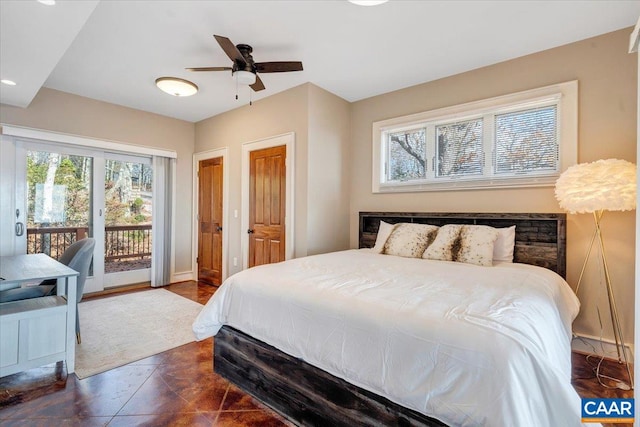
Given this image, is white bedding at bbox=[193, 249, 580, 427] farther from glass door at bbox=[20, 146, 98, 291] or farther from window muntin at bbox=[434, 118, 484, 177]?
glass door at bbox=[20, 146, 98, 291]

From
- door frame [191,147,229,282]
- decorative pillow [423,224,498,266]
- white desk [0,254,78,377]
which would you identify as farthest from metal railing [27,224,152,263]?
decorative pillow [423,224,498,266]

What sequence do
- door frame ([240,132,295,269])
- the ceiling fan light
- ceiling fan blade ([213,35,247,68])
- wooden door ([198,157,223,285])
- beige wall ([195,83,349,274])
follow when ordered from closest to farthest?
ceiling fan blade ([213,35,247,68]) < the ceiling fan light < beige wall ([195,83,349,274]) < door frame ([240,132,295,269]) < wooden door ([198,157,223,285])

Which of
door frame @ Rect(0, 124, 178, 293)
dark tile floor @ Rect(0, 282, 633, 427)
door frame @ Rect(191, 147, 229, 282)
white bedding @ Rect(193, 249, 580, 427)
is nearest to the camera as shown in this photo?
white bedding @ Rect(193, 249, 580, 427)

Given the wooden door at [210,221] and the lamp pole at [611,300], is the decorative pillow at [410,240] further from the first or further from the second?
the wooden door at [210,221]

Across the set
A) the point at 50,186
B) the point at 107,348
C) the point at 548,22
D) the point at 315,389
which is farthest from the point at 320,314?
the point at 50,186

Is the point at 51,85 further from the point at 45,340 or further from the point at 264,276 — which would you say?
the point at 264,276

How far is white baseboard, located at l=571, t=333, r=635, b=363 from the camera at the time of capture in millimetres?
2412

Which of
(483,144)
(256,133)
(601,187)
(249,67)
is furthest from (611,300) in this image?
(256,133)

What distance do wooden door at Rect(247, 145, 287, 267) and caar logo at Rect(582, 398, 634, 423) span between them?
2.97 m

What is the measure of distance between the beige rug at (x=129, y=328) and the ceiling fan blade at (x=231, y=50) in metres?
2.50

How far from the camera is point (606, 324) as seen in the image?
248 cm

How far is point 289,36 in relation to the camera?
2619 mm

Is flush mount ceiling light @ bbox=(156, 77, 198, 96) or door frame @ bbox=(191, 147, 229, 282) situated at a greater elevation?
flush mount ceiling light @ bbox=(156, 77, 198, 96)

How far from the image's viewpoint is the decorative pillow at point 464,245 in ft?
8.38
